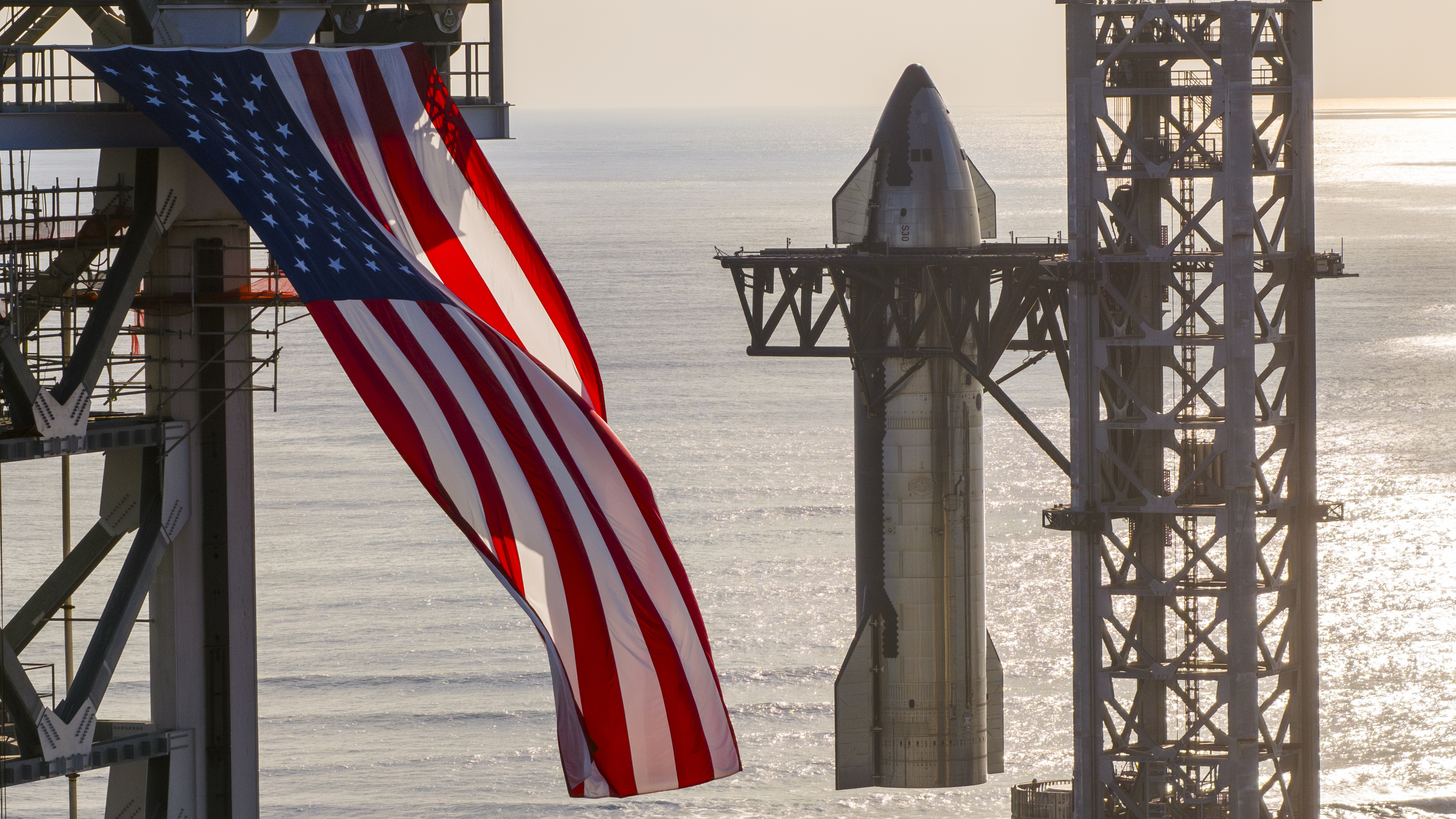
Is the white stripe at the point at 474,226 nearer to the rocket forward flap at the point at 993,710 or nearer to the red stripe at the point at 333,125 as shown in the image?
the red stripe at the point at 333,125

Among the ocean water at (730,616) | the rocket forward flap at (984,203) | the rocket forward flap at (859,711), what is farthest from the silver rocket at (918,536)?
the ocean water at (730,616)

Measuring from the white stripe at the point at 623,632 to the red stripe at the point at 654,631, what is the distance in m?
0.04

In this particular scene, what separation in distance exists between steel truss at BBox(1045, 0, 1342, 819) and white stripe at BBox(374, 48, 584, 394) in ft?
66.7

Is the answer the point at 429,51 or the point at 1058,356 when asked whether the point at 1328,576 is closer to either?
the point at 1058,356

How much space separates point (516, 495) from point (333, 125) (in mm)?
4735

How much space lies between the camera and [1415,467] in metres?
141

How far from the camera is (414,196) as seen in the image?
2394 cm

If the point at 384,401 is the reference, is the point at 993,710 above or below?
below

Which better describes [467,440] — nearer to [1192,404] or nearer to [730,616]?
[1192,404]

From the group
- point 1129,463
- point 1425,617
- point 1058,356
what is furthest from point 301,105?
point 1425,617

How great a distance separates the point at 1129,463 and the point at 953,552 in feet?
51.4

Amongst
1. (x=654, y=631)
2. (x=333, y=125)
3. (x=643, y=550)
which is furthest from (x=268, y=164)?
(x=654, y=631)

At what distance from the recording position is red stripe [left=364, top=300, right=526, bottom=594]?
21.3m

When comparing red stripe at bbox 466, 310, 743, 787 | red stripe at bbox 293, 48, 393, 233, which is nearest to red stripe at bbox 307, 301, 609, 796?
red stripe at bbox 466, 310, 743, 787
